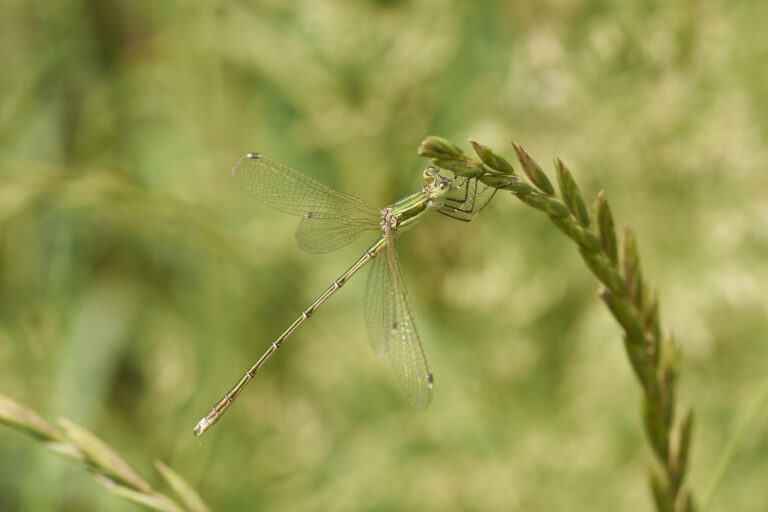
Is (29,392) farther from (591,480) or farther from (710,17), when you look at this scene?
(710,17)

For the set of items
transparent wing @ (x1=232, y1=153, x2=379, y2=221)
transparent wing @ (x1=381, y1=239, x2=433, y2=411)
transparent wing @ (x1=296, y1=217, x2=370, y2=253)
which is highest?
transparent wing @ (x1=232, y1=153, x2=379, y2=221)

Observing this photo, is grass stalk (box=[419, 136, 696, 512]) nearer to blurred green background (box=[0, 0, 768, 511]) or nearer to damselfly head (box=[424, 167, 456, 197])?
damselfly head (box=[424, 167, 456, 197])

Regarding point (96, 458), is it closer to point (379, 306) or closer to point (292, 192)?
point (379, 306)

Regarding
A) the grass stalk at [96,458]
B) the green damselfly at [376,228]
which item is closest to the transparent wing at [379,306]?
the green damselfly at [376,228]

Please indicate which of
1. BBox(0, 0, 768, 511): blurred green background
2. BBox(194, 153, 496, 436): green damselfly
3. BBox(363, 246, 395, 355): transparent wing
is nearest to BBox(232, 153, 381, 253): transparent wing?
BBox(194, 153, 496, 436): green damselfly

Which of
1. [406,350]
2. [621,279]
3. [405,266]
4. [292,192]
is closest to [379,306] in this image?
[406,350]

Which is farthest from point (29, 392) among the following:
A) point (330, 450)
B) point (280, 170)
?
point (280, 170)
